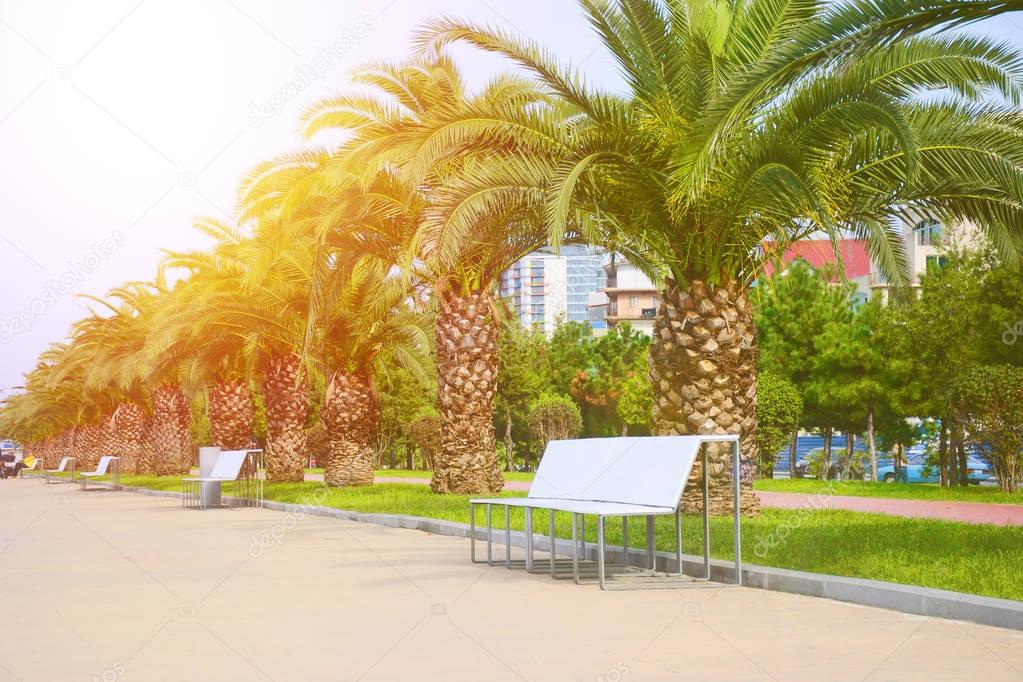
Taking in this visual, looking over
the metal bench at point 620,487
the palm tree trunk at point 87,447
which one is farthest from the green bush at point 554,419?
the metal bench at point 620,487

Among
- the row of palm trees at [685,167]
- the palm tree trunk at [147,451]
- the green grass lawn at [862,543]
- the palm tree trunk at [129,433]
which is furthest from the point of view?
the palm tree trunk at [129,433]

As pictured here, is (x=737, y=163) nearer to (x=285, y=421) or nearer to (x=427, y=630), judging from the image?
(x=427, y=630)

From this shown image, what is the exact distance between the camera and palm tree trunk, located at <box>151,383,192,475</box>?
5178 cm

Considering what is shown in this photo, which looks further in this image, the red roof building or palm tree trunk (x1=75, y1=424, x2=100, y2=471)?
palm tree trunk (x1=75, y1=424, x2=100, y2=471)

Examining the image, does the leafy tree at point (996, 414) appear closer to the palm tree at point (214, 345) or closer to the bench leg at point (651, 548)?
the bench leg at point (651, 548)

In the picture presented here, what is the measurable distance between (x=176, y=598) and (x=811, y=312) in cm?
3555

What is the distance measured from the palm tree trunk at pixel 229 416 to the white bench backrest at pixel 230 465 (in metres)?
13.4

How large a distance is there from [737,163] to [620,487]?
5051 millimetres

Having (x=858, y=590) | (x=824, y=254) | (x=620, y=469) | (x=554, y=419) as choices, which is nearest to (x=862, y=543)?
(x=620, y=469)

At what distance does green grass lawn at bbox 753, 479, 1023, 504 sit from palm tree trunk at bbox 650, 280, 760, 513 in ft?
24.3

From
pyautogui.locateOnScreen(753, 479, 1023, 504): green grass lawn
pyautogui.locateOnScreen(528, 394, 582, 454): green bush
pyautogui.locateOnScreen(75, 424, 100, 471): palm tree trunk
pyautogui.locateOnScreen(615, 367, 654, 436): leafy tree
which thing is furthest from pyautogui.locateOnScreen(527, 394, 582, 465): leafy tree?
pyautogui.locateOnScreen(75, 424, 100, 471): palm tree trunk

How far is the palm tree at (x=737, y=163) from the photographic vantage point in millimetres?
13719

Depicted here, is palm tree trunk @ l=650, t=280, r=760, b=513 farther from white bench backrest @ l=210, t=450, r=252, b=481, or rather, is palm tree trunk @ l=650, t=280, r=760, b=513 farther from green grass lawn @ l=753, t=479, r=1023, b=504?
white bench backrest @ l=210, t=450, r=252, b=481

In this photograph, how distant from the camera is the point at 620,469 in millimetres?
11289
